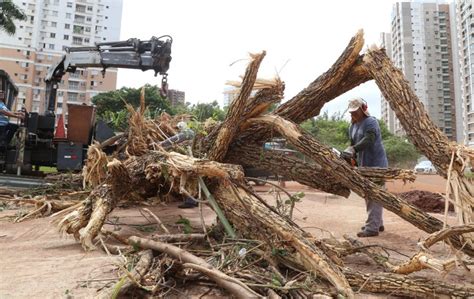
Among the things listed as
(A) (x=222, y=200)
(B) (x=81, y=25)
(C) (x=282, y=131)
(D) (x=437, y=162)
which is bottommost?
(A) (x=222, y=200)

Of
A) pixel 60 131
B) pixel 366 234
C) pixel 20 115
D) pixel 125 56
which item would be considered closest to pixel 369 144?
pixel 366 234

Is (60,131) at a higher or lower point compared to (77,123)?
lower

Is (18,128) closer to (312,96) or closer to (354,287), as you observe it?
(312,96)

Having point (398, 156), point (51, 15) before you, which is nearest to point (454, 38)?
point (398, 156)

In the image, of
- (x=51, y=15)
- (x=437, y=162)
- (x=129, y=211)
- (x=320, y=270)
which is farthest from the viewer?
(x=51, y=15)

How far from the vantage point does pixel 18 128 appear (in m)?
7.26

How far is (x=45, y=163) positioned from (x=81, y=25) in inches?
2278

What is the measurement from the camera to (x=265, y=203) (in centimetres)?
274

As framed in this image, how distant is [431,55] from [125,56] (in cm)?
7289

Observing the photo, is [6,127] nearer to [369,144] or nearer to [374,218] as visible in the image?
[369,144]

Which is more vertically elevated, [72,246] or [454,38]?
[454,38]

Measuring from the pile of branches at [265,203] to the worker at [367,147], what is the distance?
0.73m

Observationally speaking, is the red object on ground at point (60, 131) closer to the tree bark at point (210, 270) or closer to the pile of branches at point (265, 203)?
the pile of branches at point (265, 203)

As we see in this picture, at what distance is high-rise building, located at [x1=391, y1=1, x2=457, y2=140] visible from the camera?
6512cm
